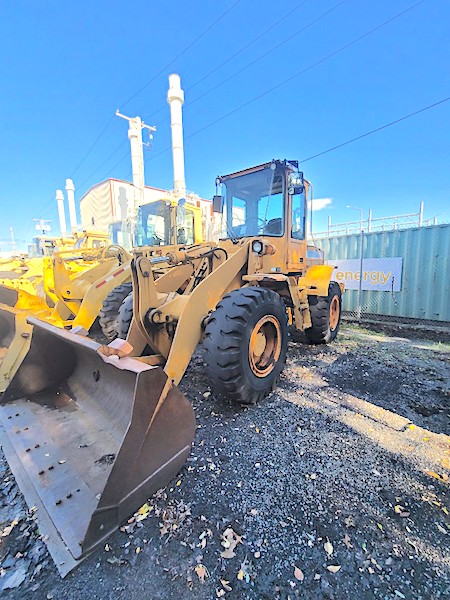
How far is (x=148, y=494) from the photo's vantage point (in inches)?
72.0

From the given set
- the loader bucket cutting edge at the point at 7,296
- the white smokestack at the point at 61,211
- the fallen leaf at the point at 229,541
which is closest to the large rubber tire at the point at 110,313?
the loader bucket cutting edge at the point at 7,296

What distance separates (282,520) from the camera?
176cm

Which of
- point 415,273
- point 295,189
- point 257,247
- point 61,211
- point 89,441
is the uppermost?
point 61,211

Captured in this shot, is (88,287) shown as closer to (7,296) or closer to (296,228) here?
(7,296)

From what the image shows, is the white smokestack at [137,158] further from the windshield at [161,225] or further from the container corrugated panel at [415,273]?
the container corrugated panel at [415,273]

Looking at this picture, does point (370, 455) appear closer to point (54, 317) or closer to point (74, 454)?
point (74, 454)

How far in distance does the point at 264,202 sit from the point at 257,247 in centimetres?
101

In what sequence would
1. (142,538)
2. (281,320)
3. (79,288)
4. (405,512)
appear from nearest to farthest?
(142,538), (405,512), (281,320), (79,288)

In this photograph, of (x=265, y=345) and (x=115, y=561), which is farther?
(x=265, y=345)

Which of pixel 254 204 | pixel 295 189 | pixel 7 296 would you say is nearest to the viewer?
pixel 295 189

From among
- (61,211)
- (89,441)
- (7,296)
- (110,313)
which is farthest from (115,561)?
(61,211)

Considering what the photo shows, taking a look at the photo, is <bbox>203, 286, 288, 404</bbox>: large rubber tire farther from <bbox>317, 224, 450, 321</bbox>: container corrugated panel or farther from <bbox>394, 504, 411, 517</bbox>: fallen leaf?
<bbox>317, 224, 450, 321</bbox>: container corrugated panel

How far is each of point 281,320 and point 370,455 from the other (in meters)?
1.61

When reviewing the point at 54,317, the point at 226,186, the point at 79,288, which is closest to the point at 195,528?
the point at 54,317
